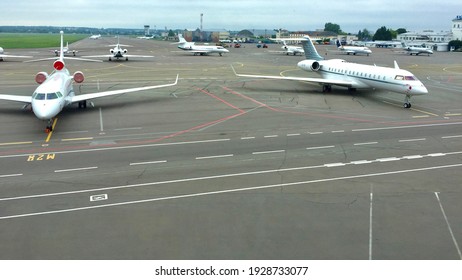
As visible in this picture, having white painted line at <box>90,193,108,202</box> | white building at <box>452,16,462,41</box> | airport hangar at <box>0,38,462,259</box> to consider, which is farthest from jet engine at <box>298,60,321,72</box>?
white building at <box>452,16,462,41</box>

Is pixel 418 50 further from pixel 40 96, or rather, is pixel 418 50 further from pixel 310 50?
pixel 40 96

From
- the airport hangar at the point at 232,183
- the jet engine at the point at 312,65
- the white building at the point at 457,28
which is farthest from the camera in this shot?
the white building at the point at 457,28

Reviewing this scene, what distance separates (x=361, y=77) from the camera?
3584 centimetres

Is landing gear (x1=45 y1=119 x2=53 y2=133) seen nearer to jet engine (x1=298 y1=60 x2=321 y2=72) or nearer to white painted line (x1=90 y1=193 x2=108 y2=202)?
white painted line (x1=90 y1=193 x2=108 y2=202)

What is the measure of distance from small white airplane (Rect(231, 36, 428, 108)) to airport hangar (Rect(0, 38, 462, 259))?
197cm

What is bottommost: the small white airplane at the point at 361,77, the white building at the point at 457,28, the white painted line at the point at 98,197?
the white painted line at the point at 98,197

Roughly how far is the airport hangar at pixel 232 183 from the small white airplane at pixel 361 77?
6.45 ft

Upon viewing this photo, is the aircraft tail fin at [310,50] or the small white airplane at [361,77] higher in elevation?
the aircraft tail fin at [310,50]

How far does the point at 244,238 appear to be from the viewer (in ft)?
37.2

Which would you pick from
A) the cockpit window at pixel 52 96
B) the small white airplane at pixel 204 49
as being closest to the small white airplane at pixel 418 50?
the small white airplane at pixel 204 49

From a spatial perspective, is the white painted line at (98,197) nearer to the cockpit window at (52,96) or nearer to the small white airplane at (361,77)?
the cockpit window at (52,96)

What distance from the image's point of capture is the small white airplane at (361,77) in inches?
1218

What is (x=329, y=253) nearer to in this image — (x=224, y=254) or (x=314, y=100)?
(x=224, y=254)

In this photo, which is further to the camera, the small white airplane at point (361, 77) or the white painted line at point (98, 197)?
the small white airplane at point (361, 77)
